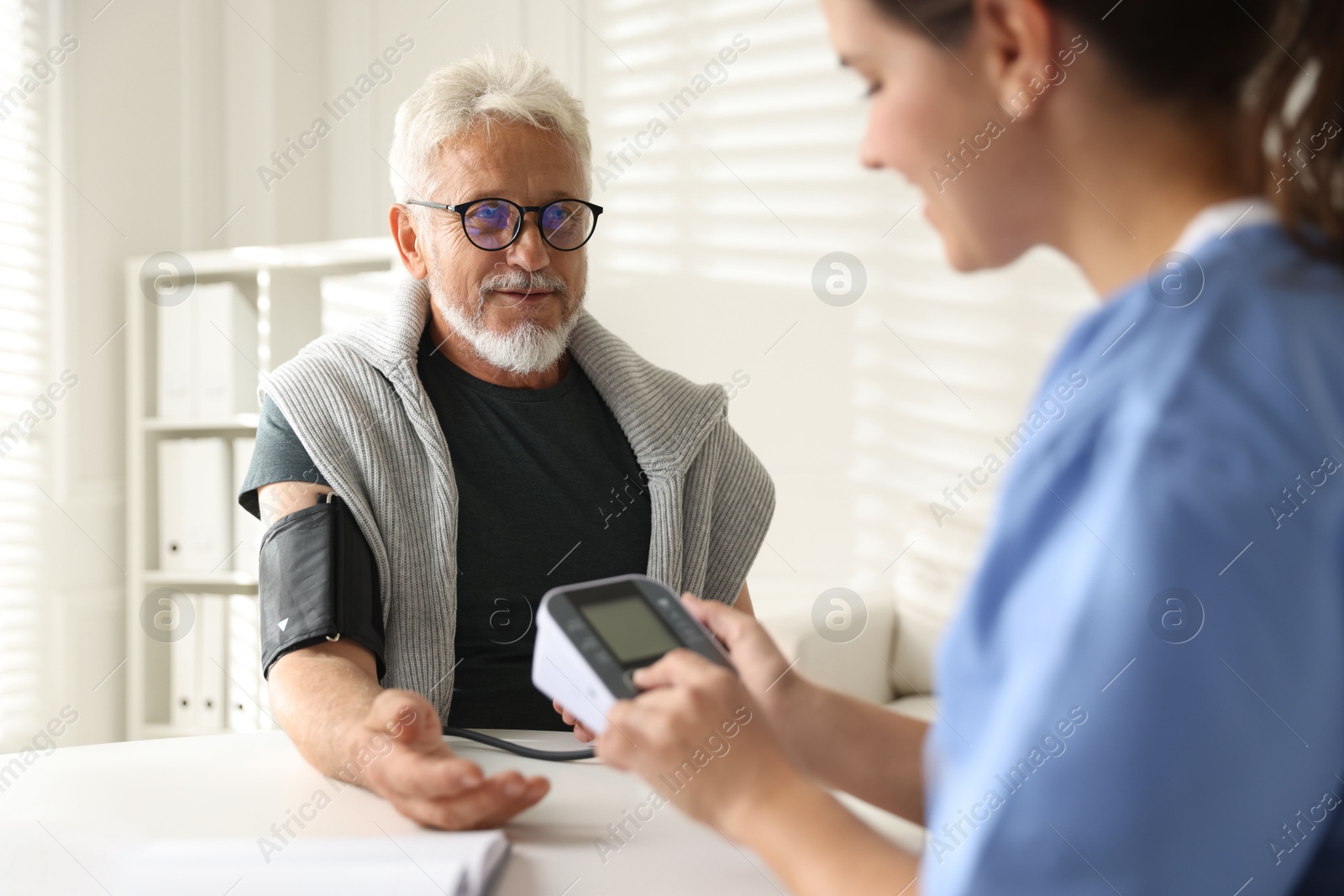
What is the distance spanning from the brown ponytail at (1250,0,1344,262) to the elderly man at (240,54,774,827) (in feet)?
3.05

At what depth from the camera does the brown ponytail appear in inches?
17.7

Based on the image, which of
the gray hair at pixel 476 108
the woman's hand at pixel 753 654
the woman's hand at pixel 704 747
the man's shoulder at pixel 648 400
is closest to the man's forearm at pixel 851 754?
the woman's hand at pixel 753 654

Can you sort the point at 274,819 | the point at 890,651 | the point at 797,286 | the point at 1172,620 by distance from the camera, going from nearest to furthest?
the point at 1172,620 → the point at 274,819 → the point at 890,651 → the point at 797,286

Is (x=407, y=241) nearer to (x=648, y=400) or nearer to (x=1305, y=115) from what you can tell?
(x=648, y=400)

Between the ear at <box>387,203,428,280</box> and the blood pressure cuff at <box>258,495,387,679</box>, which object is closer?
the blood pressure cuff at <box>258,495,387,679</box>

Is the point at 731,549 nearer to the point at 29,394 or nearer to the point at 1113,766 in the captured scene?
the point at 1113,766

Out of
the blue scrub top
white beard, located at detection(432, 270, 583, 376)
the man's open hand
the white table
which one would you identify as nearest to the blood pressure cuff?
the white table

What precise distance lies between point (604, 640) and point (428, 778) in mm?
196

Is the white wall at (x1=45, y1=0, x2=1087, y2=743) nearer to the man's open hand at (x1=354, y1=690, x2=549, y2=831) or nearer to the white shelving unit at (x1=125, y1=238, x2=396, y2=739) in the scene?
the white shelving unit at (x1=125, y1=238, x2=396, y2=739)

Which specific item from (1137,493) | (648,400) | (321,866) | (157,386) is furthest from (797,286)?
(1137,493)

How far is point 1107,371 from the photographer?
0.40m

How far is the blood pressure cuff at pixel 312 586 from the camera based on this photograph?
3.54ft

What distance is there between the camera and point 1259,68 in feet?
1.51

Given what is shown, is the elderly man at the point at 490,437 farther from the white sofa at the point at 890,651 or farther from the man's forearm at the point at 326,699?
the white sofa at the point at 890,651
